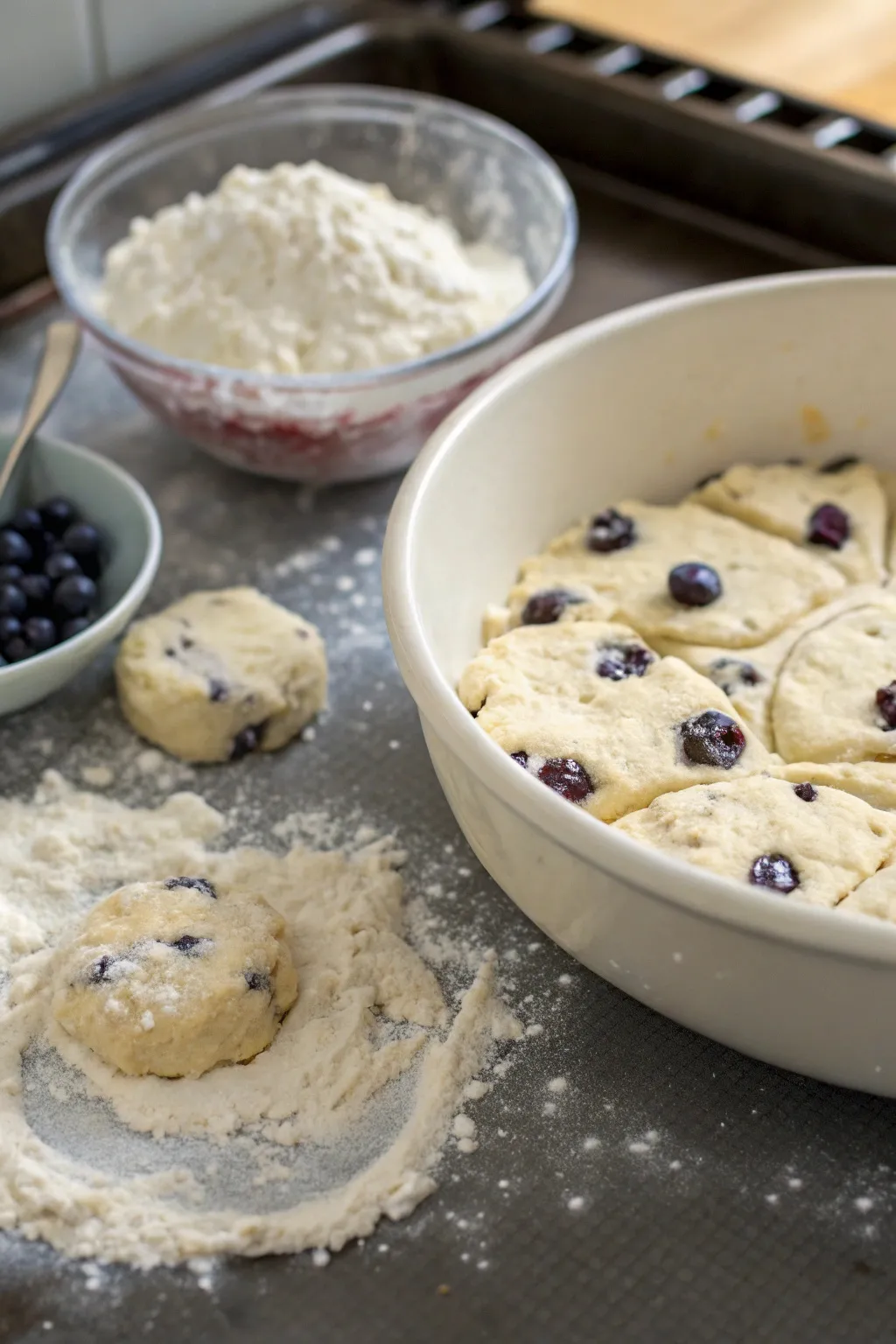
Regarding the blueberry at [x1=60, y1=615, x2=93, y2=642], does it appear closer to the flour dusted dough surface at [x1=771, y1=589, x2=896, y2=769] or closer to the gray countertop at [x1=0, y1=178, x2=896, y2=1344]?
the gray countertop at [x1=0, y1=178, x2=896, y2=1344]

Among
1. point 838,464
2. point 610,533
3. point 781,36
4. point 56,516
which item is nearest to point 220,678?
point 56,516

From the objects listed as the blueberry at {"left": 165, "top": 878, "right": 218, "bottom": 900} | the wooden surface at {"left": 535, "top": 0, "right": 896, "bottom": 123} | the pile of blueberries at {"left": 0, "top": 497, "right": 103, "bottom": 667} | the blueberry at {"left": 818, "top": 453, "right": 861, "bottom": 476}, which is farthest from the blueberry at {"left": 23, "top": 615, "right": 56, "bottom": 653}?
the wooden surface at {"left": 535, "top": 0, "right": 896, "bottom": 123}

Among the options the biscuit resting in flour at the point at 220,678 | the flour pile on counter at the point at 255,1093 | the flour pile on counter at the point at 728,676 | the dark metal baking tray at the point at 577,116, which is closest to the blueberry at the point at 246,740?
the biscuit resting in flour at the point at 220,678

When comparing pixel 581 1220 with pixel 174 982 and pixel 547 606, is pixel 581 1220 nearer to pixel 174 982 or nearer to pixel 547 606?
pixel 174 982

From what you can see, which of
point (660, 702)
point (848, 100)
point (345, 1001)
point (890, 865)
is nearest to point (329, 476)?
point (660, 702)

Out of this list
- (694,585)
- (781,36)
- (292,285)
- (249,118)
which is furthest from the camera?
(781,36)

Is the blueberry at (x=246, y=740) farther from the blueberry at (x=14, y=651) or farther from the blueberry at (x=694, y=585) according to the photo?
the blueberry at (x=694, y=585)
